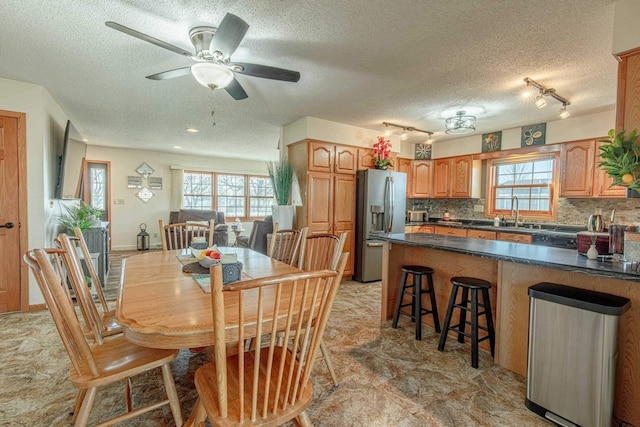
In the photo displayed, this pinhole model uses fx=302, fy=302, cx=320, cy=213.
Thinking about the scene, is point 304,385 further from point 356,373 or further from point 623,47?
point 623,47

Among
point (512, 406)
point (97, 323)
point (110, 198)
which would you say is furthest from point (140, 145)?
point (512, 406)

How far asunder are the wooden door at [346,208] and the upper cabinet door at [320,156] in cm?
24

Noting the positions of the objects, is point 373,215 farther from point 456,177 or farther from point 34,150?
point 34,150

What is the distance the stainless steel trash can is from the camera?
4.94 ft

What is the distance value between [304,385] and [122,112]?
4.54m

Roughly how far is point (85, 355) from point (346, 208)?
3.80 m

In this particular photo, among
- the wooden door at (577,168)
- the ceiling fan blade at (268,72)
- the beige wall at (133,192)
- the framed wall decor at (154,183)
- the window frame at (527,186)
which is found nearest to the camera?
the ceiling fan blade at (268,72)

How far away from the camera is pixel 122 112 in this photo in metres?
4.20

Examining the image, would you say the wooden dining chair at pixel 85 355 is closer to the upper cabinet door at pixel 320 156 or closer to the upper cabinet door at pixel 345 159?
the upper cabinet door at pixel 320 156

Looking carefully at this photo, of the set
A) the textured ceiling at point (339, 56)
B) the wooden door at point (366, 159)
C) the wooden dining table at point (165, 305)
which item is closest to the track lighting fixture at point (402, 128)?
the textured ceiling at point (339, 56)

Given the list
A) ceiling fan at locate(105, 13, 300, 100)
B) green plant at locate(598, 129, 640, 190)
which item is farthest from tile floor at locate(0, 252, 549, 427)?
ceiling fan at locate(105, 13, 300, 100)

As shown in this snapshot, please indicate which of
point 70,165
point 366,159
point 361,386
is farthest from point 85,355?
point 366,159

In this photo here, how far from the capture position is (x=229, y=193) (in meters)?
8.33

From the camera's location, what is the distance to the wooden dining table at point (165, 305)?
1081mm
